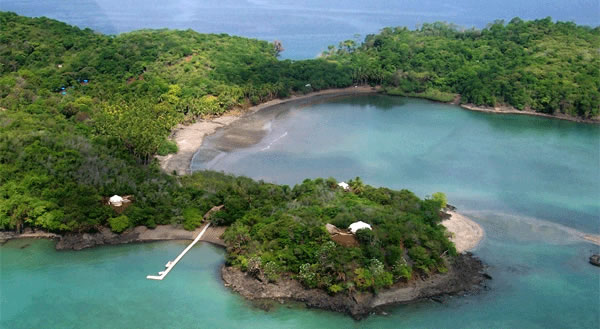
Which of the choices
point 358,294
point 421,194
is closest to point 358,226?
point 358,294

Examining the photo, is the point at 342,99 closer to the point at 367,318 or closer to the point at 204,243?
the point at 204,243

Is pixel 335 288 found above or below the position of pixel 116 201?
below

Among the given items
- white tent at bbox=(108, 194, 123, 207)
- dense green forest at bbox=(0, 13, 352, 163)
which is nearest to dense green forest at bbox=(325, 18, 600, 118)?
dense green forest at bbox=(0, 13, 352, 163)

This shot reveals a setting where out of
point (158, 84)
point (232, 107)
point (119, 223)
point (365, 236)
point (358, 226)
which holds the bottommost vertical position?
point (119, 223)

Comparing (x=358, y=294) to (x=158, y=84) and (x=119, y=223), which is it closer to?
(x=119, y=223)

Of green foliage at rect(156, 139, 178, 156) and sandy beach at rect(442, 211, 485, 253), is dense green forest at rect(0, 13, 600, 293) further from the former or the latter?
sandy beach at rect(442, 211, 485, 253)

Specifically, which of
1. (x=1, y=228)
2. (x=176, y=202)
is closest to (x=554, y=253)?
(x=176, y=202)
